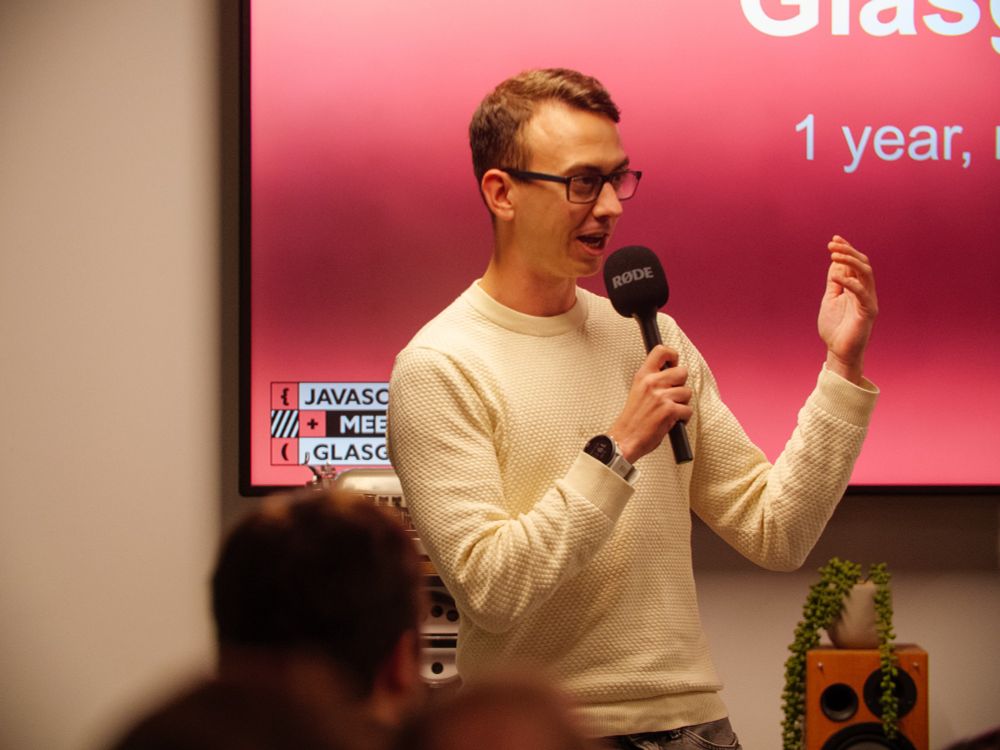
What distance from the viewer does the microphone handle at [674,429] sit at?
182 cm

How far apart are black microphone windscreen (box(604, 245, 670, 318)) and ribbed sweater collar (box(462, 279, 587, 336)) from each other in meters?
0.07

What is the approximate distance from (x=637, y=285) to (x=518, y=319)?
0.19 m

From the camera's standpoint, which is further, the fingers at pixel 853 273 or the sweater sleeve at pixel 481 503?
the fingers at pixel 853 273

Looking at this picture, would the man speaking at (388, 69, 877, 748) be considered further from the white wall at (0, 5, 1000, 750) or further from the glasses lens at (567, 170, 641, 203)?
the white wall at (0, 5, 1000, 750)

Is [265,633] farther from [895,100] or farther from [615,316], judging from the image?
[895,100]

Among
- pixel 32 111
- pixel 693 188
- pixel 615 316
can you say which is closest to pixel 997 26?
pixel 693 188

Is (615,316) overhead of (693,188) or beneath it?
beneath

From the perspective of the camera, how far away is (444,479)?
69.1 inches

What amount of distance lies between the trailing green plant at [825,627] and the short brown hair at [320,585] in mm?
1993

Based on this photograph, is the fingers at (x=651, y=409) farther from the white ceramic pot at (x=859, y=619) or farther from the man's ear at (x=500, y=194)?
the white ceramic pot at (x=859, y=619)

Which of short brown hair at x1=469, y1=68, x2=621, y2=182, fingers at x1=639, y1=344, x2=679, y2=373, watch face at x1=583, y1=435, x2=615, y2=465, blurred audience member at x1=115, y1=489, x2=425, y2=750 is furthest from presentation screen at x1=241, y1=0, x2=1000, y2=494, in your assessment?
blurred audience member at x1=115, y1=489, x2=425, y2=750

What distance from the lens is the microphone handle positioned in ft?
5.95

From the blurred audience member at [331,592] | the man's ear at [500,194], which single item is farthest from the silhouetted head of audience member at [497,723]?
the man's ear at [500,194]

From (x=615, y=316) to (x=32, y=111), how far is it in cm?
207
